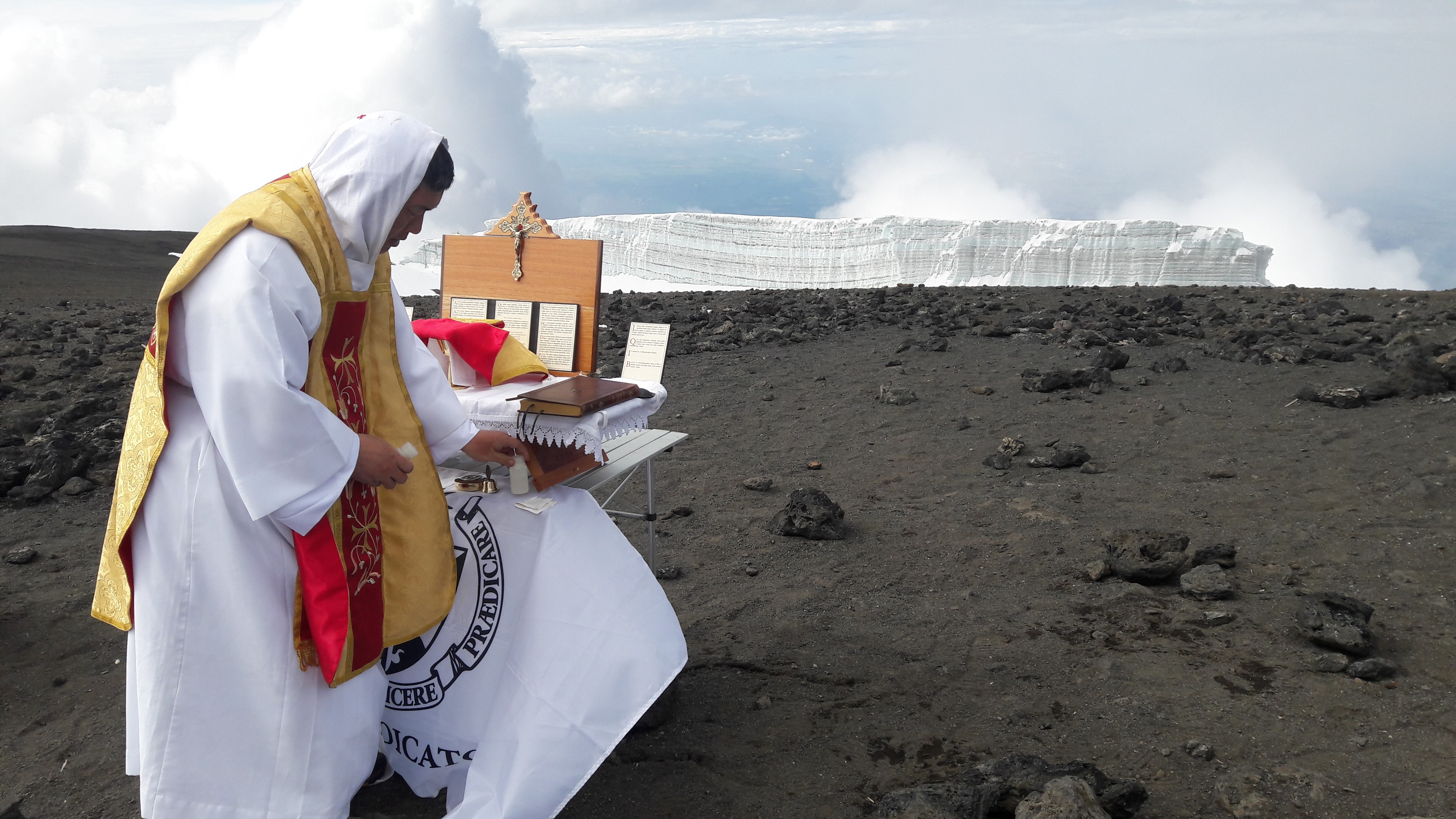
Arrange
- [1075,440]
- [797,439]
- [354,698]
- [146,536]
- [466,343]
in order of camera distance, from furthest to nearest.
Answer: [797,439] < [1075,440] < [466,343] < [354,698] < [146,536]

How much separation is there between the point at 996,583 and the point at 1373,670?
4.74ft

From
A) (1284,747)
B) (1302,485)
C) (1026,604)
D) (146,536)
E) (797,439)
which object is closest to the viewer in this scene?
(146,536)

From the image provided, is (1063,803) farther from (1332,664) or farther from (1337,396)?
(1337,396)

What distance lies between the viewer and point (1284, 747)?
2.91 m

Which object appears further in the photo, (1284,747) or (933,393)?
(933,393)

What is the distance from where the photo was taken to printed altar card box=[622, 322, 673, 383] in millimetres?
3494

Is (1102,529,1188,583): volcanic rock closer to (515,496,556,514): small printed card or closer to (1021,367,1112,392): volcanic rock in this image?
(515,496,556,514): small printed card

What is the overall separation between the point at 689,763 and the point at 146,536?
1660 millimetres

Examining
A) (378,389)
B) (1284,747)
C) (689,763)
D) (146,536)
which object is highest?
(378,389)

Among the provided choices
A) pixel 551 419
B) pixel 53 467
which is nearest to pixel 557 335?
pixel 551 419

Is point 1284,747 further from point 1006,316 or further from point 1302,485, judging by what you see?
point 1006,316

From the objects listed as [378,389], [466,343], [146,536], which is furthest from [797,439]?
[146,536]

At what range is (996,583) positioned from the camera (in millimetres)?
4305

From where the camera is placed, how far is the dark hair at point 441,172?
88.4 inches
